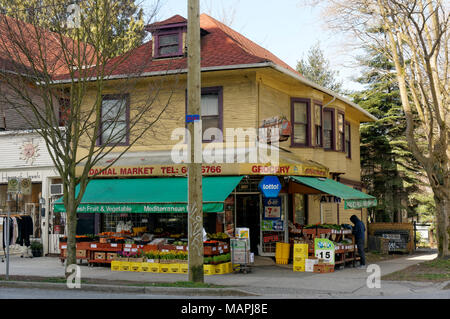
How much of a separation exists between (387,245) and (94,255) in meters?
14.3

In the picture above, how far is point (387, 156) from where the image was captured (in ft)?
102

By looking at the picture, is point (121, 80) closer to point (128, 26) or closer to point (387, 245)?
point (128, 26)

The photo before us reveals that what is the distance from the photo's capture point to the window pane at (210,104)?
19.0 meters

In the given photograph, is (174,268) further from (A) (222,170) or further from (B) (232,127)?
(B) (232,127)

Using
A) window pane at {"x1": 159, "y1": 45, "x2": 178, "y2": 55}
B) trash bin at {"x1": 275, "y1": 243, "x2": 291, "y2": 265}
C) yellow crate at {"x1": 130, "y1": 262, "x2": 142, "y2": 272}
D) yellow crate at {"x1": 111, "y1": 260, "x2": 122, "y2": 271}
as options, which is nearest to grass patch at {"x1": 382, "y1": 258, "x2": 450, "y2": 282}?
trash bin at {"x1": 275, "y1": 243, "x2": 291, "y2": 265}

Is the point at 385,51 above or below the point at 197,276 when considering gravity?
above

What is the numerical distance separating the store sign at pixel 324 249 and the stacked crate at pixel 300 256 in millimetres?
323

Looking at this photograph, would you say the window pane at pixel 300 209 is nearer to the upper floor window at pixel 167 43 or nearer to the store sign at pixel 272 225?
the store sign at pixel 272 225

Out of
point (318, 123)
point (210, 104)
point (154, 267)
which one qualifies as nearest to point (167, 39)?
point (210, 104)

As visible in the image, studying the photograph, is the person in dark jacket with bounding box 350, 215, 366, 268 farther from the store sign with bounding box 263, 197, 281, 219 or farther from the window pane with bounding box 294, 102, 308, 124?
the window pane with bounding box 294, 102, 308, 124

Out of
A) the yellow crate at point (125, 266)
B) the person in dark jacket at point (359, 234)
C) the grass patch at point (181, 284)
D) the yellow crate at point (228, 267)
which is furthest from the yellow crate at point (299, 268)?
the yellow crate at point (125, 266)

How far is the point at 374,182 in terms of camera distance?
31859 millimetres

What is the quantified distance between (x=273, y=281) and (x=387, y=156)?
19.5 metres
